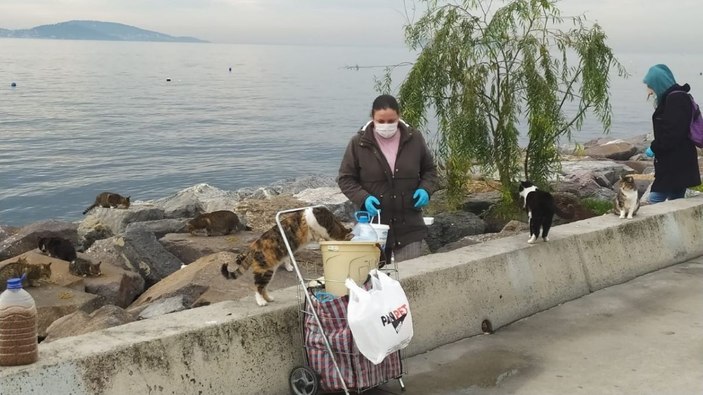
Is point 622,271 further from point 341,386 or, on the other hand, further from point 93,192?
point 93,192

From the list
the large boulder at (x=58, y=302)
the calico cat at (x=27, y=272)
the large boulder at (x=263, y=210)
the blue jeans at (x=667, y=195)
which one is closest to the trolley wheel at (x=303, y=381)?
the large boulder at (x=58, y=302)

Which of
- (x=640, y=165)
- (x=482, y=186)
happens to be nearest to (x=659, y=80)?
(x=482, y=186)

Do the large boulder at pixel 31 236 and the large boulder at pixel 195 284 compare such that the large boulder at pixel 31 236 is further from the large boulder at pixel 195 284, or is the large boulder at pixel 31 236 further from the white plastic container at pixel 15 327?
the white plastic container at pixel 15 327

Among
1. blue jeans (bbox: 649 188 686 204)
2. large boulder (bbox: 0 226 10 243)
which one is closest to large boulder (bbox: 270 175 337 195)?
large boulder (bbox: 0 226 10 243)

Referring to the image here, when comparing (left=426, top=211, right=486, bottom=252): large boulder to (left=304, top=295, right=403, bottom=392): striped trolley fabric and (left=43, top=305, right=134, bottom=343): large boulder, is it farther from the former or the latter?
(left=304, top=295, right=403, bottom=392): striped trolley fabric

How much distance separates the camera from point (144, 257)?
10.8 meters

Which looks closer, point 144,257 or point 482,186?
point 144,257

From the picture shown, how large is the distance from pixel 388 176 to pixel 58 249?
6772mm

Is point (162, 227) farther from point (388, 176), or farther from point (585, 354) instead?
point (585, 354)

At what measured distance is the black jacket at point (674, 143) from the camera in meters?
8.61

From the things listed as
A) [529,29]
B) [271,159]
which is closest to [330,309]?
[529,29]

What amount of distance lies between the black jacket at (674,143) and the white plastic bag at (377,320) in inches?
205

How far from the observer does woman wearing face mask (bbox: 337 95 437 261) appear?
231 inches

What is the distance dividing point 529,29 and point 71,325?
7428 mm
